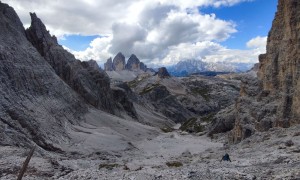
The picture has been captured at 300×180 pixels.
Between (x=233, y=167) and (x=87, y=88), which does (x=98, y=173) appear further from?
(x=87, y=88)

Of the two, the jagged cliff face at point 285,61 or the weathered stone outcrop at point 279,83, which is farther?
the weathered stone outcrop at point 279,83

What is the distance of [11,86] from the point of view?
71.5 metres

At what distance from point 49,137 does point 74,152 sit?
5.54 meters

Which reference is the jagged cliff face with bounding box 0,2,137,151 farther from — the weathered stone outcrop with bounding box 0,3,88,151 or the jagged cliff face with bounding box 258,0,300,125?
the jagged cliff face with bounding box 258,0,300,125

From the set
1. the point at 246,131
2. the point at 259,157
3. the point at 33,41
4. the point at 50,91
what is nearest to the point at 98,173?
the point at 259,157

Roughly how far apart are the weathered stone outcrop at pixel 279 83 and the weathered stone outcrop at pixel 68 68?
171ft

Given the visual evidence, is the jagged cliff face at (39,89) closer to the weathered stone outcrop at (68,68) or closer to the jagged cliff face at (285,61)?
the weathered stone outcrop at (68,68)

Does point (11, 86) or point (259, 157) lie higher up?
point (11, 86)

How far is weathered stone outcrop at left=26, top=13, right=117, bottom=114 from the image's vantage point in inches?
4513

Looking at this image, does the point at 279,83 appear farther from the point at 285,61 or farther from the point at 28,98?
the point at 28,98

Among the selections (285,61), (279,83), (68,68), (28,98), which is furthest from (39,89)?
(285,61)

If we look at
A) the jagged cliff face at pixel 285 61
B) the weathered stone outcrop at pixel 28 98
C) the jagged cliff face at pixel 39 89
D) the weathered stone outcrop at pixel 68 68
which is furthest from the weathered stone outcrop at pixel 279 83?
the weathered stone outcrop at pixel 68 68

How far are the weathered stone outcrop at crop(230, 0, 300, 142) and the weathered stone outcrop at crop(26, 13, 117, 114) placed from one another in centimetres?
5206

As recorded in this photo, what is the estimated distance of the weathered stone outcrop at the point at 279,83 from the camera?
68.2 metres
